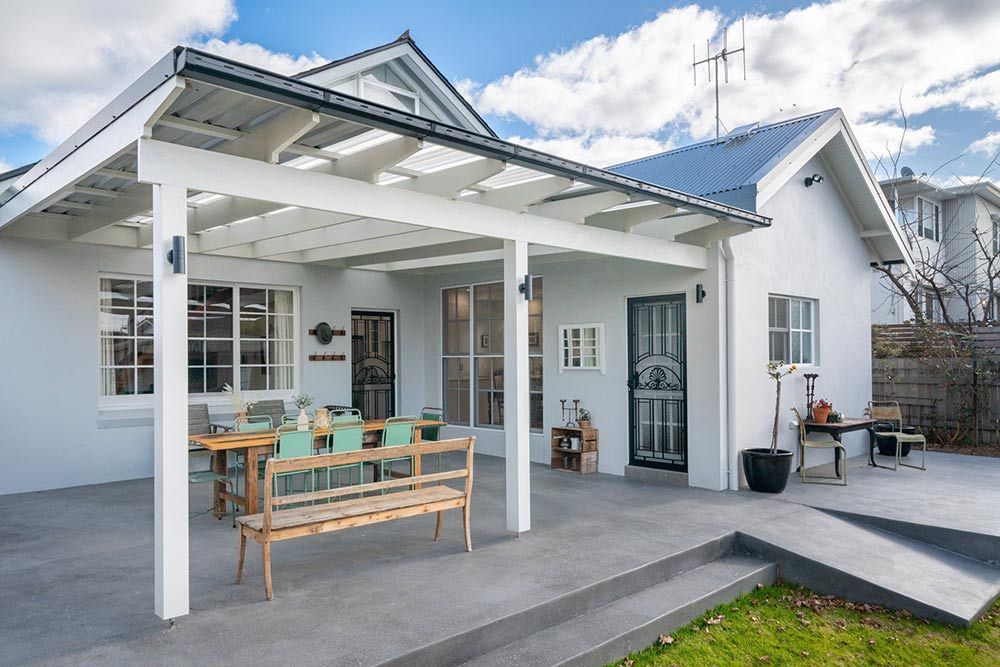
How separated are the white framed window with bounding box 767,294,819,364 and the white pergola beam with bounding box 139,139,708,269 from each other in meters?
2.63

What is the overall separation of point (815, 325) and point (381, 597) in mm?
7143

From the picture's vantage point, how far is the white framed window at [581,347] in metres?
8.20

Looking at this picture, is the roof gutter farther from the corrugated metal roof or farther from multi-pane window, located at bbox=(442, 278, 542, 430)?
multi-pane window, located at bbox=(442, 278, 542, 430)

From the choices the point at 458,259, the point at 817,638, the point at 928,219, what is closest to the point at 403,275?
the point at 458,259

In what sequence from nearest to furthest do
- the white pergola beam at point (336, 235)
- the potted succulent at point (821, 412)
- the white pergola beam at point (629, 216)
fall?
the white pergola beam at point (629, 216) < the white pergola beam at point (336, 235) < the potted succulent at point (821, 412)

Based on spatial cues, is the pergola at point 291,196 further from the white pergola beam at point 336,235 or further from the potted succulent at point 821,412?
the potted succulent at point 821,412

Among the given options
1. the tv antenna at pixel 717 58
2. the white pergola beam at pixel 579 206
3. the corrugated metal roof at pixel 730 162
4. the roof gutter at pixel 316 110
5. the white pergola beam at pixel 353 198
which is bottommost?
the white pergola beam at pixel 353 198

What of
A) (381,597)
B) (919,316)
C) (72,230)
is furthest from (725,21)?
(381,597)

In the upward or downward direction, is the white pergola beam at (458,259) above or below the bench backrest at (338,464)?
above

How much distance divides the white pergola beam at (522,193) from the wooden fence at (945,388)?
846 cm

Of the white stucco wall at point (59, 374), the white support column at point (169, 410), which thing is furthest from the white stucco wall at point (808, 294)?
the white stucco wall at point (59, 374)

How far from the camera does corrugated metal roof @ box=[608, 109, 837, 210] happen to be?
7406 mm

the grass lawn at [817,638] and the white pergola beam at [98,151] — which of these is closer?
the white pergola beam at [98,151]

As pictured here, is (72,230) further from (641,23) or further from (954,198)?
(954,198)
